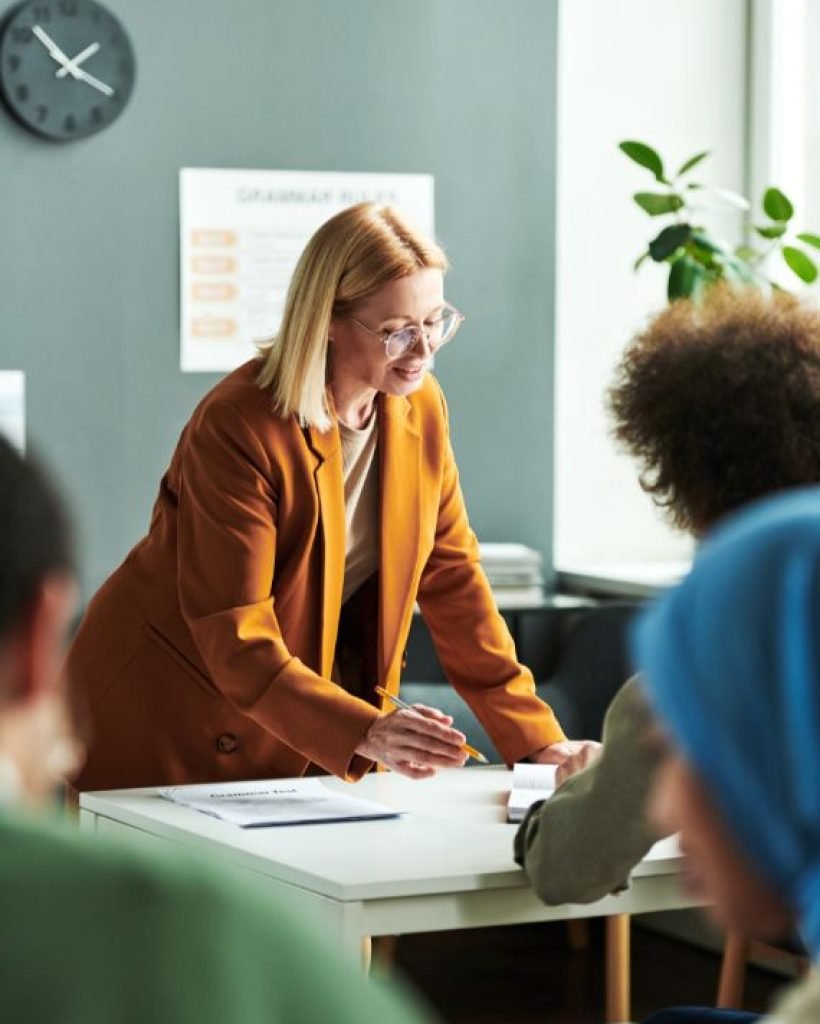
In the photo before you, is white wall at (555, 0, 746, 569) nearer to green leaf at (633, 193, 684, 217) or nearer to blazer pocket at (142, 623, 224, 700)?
green leaf at (633, 193, 684, 217)

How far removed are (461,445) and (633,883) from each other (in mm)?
2912

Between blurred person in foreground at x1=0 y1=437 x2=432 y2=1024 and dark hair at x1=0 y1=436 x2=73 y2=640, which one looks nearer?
blurred person in foreground at x1=0 y1=437 x2=432 y2=1024

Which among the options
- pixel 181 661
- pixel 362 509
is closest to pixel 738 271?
pixel 362 509

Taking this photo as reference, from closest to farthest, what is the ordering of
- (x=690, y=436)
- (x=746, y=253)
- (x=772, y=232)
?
1. (x=690, y=436)
2. (x=772, y=232)
3. (x=746, y=253)

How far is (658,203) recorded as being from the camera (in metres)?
5.27

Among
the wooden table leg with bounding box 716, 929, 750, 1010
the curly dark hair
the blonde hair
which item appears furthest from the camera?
the wooden table leg with bounding box 716, 929, 750, 1010

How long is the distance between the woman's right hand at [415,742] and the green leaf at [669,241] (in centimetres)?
250

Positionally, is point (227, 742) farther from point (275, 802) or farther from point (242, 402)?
point (242, 402)

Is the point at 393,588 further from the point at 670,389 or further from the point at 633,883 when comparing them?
the point at 670,389

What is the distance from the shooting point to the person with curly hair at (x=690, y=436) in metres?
2.11

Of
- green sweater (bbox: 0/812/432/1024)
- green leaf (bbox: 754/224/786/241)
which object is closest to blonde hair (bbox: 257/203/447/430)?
green leaf (bbox: 754/224/786/241)

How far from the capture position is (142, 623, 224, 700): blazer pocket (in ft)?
10.5

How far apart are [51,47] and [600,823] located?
3.20m

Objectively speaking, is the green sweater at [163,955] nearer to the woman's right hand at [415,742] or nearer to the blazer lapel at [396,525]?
the woman's right hand at [415,742]
